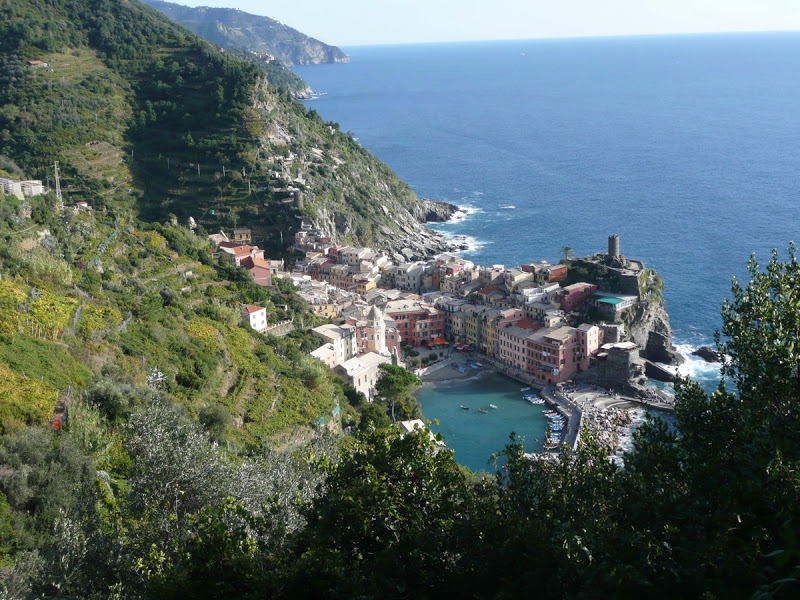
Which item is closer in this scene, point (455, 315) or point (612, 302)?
point (612, 302)

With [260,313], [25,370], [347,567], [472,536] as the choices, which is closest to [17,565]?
[347,567]

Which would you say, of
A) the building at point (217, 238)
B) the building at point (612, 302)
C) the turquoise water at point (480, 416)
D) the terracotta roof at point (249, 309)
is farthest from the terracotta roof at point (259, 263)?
the building at point (612, 302)

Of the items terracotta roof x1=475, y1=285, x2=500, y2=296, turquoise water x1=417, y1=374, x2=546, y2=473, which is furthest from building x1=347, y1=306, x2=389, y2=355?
terracotta roof x1=475, y1=285, x2=500, y2=296

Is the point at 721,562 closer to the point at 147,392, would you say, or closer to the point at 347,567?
the point at 347,567

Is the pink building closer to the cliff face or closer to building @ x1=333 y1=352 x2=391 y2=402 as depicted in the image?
the cliff face

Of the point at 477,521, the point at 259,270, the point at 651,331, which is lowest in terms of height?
the point at 651,331

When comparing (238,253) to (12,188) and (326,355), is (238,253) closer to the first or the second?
(326,355)

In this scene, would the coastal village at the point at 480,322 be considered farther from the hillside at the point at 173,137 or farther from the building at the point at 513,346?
the hillside at the point at 173,137

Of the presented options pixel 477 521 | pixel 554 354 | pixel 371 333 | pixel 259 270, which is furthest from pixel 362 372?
pixel 477 521
